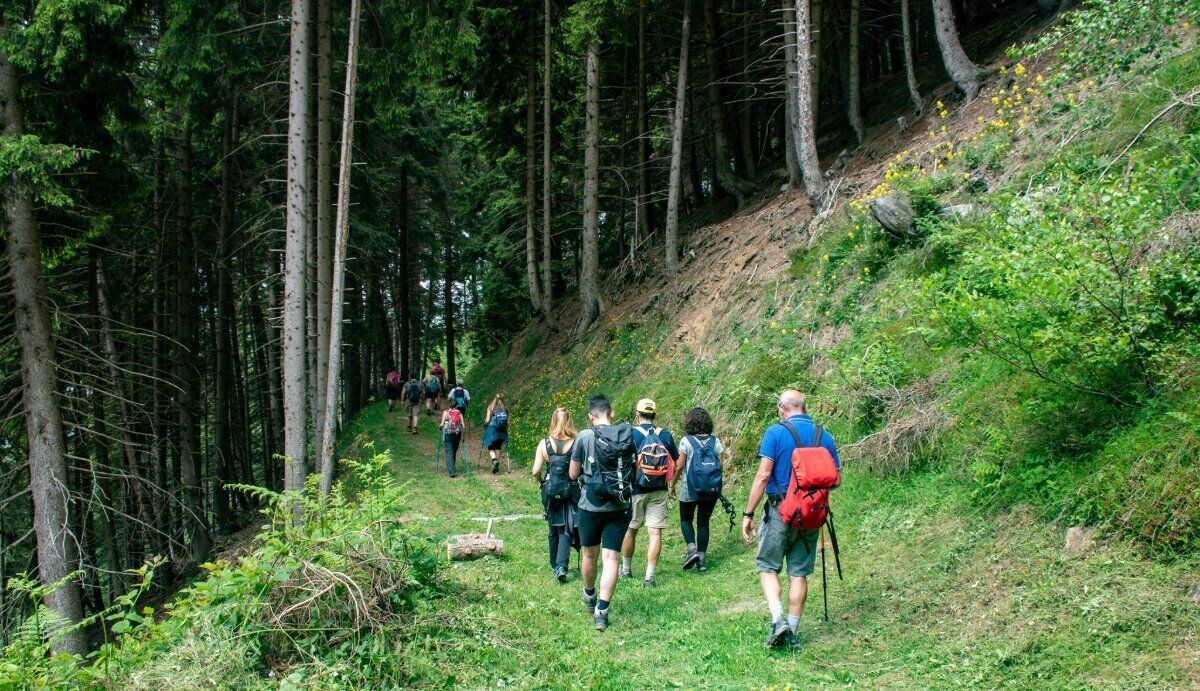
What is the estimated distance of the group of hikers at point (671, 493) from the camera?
516 cm

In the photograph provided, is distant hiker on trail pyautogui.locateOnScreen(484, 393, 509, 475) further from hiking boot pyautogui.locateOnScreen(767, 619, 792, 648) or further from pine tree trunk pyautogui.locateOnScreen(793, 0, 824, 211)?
hiking boot pyautogui.locateOnScreen(767, 619, 792, 648)

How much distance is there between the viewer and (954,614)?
16.2ft

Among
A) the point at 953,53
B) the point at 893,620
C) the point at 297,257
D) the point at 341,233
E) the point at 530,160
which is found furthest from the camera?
the point at 530,160

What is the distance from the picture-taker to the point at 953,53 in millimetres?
13477

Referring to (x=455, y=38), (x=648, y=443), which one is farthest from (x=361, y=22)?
(x=648, y=443)

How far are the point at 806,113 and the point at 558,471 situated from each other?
375 inches

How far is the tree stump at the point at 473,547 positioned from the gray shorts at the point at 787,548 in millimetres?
4675

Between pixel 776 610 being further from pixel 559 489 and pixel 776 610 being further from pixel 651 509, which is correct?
pixel 559 489

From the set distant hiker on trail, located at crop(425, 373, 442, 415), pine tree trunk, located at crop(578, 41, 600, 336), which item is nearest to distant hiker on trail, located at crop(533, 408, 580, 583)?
pine tree trunk, located at crop(578, 41, 600, 336)

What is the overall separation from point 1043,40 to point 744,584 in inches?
250

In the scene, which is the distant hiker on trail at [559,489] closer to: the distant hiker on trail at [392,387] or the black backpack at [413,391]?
the black backpack at [413,391]

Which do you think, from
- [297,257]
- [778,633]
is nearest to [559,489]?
[778,633]

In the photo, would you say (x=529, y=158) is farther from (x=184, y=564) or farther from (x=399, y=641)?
(x=399, y=641)

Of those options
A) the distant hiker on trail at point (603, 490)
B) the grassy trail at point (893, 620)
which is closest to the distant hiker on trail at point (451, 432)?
the grassy trail at point (893, 620)
